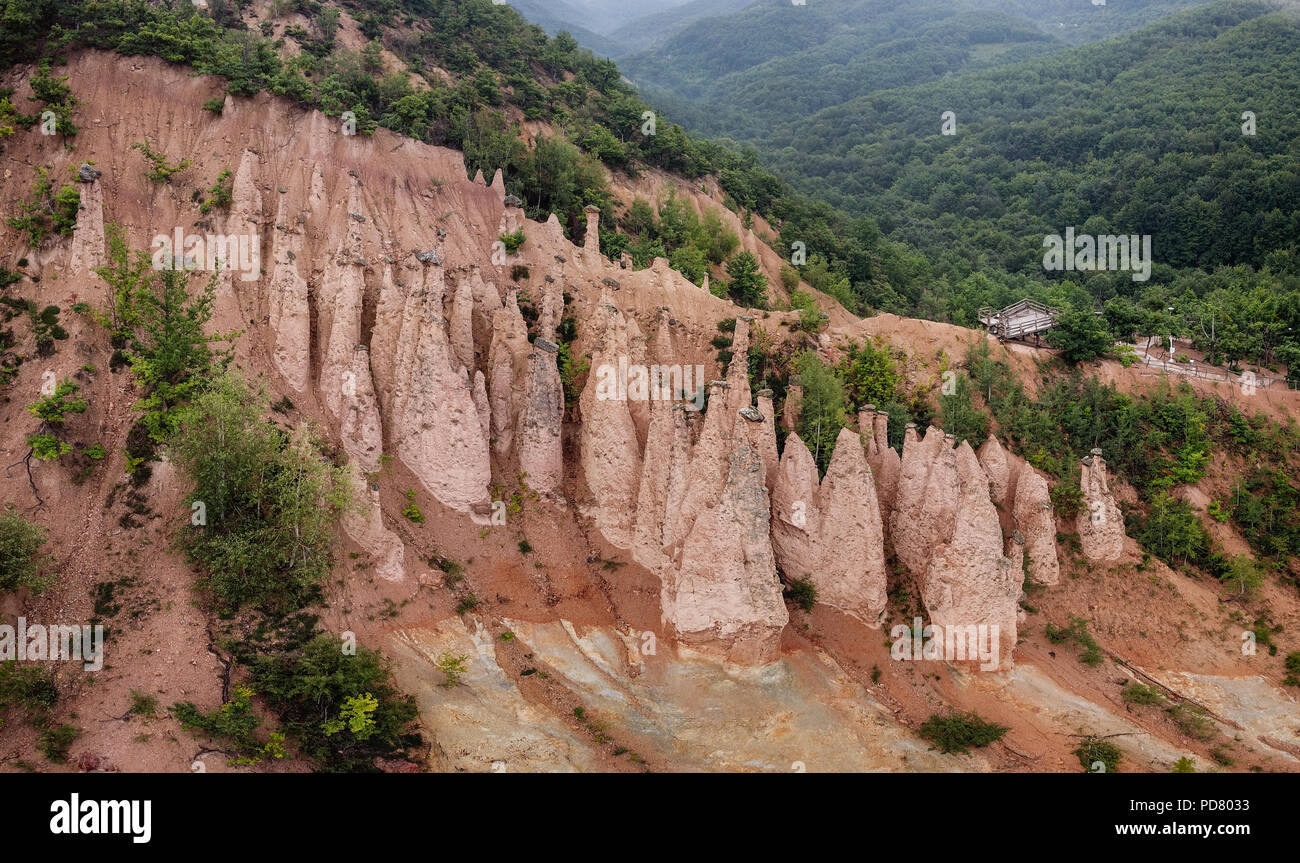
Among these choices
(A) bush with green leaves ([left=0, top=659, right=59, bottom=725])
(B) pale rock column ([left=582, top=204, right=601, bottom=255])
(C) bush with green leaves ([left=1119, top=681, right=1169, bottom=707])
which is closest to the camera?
(A) bush with green leaves ([left=0, top=659, right=59, bottom=725])

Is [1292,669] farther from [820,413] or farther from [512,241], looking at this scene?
[512,241]

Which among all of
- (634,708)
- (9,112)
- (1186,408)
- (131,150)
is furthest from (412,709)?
(1186,408)

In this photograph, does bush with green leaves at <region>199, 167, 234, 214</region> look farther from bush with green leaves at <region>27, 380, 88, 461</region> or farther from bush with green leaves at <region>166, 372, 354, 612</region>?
bush with green leaves at <region>166, 372, 354, 612</region>

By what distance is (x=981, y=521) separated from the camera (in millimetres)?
27281

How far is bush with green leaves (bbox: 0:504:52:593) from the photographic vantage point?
843 inches

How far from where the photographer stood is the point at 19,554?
70.8 ft

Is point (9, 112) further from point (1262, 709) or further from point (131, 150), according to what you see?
point (1262, 709)

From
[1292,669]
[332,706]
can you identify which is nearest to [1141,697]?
[1292,669]

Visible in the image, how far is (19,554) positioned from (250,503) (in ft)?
18.4

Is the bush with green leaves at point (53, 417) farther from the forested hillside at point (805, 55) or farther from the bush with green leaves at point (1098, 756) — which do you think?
the forested hillside at point (805, 55)

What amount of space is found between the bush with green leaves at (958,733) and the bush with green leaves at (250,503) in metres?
19.0

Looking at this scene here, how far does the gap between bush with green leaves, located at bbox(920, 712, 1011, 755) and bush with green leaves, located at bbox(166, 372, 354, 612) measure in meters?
19.0

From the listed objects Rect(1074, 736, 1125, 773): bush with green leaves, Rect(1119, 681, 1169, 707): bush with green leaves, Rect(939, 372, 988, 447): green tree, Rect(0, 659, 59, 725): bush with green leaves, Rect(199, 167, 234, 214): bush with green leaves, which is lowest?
Rect(1074, 736, 1125, 773): bush with green leaves

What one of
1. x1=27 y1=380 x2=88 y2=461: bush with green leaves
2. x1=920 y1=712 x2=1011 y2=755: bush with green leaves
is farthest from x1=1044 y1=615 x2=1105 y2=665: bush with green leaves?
x1=27 y1=380 x2=88 y2=461: bush with green leaves
